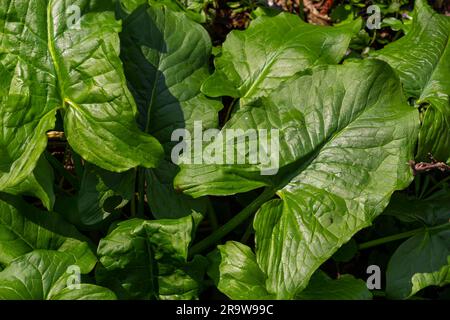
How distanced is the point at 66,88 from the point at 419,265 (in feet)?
4.41

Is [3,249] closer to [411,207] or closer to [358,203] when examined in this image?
[358,203]

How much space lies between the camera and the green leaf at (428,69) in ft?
7.60

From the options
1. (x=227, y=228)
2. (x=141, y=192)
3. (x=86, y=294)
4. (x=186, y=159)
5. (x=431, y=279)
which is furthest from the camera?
(x=141, y=192)

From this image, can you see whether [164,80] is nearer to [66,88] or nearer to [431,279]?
[66,88]

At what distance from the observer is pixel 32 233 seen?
7.60 feet

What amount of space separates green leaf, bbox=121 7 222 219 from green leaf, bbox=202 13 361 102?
0.12 meters

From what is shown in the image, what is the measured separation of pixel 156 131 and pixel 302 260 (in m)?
0.78

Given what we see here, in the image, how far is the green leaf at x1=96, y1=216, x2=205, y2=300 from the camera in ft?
7.12

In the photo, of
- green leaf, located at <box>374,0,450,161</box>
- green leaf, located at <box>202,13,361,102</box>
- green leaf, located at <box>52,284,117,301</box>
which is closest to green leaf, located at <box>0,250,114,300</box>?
green leaf, located at <box>52,284,117,301</box>

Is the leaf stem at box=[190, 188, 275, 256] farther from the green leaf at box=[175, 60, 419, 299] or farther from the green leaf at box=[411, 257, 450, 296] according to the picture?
the green leaf at box=[411, 257, 450, 296]

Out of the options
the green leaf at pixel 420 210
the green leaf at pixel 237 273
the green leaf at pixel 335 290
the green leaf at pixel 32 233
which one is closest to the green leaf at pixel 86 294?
the green leaf at pixel 32 233

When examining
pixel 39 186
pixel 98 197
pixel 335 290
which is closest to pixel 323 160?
pixel 335 290

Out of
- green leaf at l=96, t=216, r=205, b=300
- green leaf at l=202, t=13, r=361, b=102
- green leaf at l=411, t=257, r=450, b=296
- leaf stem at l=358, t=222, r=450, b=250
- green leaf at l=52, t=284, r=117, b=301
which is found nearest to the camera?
green leaf at l=52, t=284, r=117, b=301

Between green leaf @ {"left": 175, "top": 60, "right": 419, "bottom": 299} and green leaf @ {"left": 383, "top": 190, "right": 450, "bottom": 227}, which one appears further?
green leaf @ {"left": 383, "top": 190, "right": 450, "bottom": 227}
